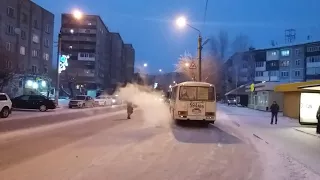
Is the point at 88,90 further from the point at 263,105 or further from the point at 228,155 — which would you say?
the point at 228,155

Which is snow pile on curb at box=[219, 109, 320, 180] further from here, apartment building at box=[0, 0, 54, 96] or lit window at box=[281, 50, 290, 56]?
lit window at box=[281, 50, 290, 56]

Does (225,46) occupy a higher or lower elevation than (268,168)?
higher

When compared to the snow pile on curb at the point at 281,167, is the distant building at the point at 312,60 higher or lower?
higher

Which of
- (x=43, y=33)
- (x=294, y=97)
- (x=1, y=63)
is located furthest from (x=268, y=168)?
(x=43, y=33)

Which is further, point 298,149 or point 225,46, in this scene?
point 225,46

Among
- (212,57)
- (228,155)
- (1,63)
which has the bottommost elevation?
(228,155)

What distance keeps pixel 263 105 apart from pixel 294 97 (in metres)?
15.7

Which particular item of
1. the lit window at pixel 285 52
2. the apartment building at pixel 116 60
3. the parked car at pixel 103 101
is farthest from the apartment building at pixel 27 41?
the apartment building at pixel 116 60

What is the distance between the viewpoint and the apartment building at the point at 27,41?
54.7m

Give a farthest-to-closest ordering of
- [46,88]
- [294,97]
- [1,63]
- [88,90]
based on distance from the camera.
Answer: [88,90], [46,88], [1,63], [294,97]

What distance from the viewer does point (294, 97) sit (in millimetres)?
37781

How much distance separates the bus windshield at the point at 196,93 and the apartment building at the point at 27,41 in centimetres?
3109

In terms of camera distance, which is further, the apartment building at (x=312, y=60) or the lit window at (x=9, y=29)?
the apartment building at (x=312, y=60)

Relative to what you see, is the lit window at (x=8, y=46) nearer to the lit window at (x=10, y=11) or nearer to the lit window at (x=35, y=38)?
the lit window at (x=10, y=11)
